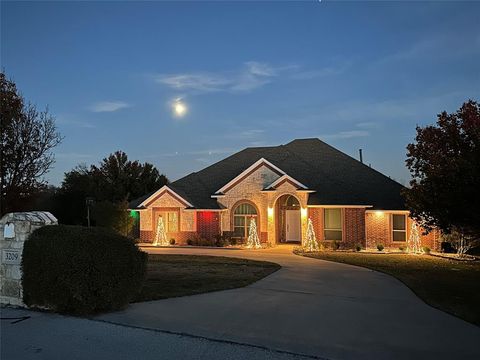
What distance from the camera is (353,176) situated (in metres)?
27.1

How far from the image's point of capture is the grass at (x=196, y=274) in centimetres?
1102

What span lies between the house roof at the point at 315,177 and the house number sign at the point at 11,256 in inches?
690

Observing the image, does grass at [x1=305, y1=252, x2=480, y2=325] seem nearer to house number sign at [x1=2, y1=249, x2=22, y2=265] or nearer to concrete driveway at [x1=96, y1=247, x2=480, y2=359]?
concrete driveway at [x1=96, y1=247, x2=480, y2=359]

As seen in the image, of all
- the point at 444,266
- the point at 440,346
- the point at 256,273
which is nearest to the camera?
the point at 440,346

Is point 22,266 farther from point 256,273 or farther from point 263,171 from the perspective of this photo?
point 263,171

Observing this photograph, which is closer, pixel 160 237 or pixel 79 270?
pixel 79 270

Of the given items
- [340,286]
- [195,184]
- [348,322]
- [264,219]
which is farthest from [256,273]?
[195,184]

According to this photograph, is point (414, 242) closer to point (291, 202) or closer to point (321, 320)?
point (291, 202)

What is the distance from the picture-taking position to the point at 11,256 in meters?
9.09

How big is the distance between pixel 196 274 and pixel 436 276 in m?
7.69

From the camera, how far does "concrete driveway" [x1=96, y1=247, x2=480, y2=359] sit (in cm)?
656

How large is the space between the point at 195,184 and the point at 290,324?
73.2 feet

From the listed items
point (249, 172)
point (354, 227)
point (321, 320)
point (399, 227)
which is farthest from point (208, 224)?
point (321, 320)

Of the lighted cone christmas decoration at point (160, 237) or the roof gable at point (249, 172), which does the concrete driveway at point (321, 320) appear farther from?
the lighted cone christmas decoration at point (160, 237)
